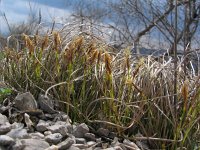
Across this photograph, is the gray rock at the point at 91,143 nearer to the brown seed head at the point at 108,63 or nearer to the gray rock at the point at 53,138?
the gray rock at the point at 53,138

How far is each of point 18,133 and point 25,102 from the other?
475 mm

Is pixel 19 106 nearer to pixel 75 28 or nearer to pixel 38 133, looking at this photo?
pixel 38 133

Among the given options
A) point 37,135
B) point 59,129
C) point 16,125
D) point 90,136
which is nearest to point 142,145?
point 90,136

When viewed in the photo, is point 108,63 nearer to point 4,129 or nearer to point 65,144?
point 65,144

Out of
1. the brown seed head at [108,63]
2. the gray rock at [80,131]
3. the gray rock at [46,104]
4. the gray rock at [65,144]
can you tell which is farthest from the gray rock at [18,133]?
the brown seed head at [108,63]

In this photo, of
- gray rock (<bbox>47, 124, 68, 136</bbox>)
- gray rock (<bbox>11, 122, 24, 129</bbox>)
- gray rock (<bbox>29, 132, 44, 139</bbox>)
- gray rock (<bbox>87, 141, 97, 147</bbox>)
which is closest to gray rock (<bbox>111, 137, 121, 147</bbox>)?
gray rock (<bbox>87, 141, 97, 147</bbox>)

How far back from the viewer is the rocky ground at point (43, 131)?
267 cm

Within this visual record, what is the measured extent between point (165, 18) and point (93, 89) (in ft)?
19.9

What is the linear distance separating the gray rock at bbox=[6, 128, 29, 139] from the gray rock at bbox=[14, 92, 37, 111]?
43 cm

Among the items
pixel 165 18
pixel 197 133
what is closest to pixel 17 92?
pixel 197 133

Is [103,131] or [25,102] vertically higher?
[25,102]

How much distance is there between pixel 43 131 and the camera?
2975 mm

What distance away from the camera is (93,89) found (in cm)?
349

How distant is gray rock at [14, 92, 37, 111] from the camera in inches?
127
